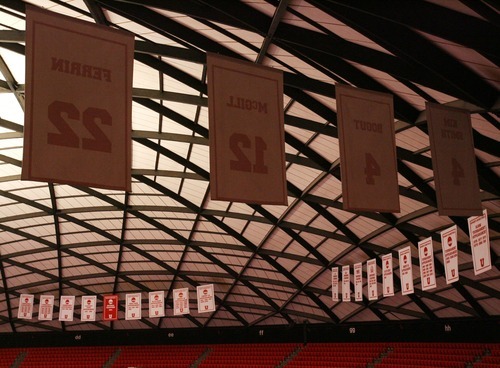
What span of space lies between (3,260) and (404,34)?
34.9 meters

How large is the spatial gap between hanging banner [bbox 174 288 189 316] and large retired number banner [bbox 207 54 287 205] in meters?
28.2

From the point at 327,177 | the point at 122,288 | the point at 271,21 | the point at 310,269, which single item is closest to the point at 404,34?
the point at 271,21

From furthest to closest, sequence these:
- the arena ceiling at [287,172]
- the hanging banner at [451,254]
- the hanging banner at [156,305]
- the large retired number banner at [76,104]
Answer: the hanging banner at [156,305] < the hanging banner at [451,254] < the arena ceiling at [287,172] < the large retired number banner at [76,104]

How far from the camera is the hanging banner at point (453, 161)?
13.7 meters

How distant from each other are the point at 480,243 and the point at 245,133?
13.0 m

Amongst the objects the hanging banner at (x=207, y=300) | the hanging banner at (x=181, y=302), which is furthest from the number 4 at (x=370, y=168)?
the hanging banner at (x=181, y=302)

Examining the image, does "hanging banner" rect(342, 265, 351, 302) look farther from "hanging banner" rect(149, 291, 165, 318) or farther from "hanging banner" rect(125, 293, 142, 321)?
"hanging banner" rect(125, 293, 142, 321)

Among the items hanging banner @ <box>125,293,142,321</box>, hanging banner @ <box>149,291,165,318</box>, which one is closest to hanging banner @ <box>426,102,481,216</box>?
hanging banner @ <box>149,291,165,318</box>

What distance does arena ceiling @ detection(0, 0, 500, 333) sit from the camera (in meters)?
15.8

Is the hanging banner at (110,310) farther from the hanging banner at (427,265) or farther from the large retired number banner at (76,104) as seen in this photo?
the large retired number banner at (76,104)

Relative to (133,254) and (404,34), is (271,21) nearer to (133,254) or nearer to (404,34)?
(404,34)

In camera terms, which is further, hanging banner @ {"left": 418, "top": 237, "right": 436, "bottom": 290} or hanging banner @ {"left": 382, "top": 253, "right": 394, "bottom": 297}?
hanging banner @ {"left": 382, "top": 253, "right": 394, "bottom": 297}

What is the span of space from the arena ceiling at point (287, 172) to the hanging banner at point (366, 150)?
185 cm

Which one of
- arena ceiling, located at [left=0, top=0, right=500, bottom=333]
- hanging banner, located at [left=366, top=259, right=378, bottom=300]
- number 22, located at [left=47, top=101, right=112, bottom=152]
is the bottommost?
number 22, located at [left=47, top=101, right=112, bottom=152]
